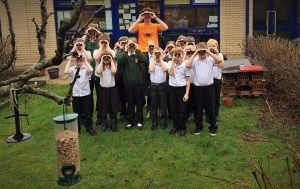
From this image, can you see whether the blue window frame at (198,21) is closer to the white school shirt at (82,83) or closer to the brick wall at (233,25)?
the brick wall at (233,25)

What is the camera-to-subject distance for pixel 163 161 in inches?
319

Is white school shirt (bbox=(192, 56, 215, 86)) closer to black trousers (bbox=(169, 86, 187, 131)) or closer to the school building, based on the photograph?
black trousers (bbox=(169, 86, 187, 131))

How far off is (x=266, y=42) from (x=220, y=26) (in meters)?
4.04

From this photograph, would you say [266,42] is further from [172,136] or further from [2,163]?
[2,163]

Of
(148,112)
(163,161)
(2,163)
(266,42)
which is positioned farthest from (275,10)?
(2,163)

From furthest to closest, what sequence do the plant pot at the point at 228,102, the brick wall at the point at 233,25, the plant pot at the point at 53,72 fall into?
the brick wall at the point at 233,25
the plant pot at the point at 53,72
the plant pot at the point at 228,102

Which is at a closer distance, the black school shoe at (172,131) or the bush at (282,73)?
the black school shoe at (172,131)

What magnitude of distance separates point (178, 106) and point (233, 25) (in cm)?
786

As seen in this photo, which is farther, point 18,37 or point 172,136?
point 18,37

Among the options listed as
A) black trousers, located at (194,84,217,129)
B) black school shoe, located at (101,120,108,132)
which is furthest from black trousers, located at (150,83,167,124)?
black school shoe, located at (101,120,108,132)

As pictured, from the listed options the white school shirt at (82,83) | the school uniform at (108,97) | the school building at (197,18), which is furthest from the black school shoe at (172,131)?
the school building at (197,18)

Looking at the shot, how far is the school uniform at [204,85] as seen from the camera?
8.96 meters

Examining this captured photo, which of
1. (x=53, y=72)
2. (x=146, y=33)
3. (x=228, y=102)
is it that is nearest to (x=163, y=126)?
(x=228, y=102)

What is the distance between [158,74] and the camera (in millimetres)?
9492
